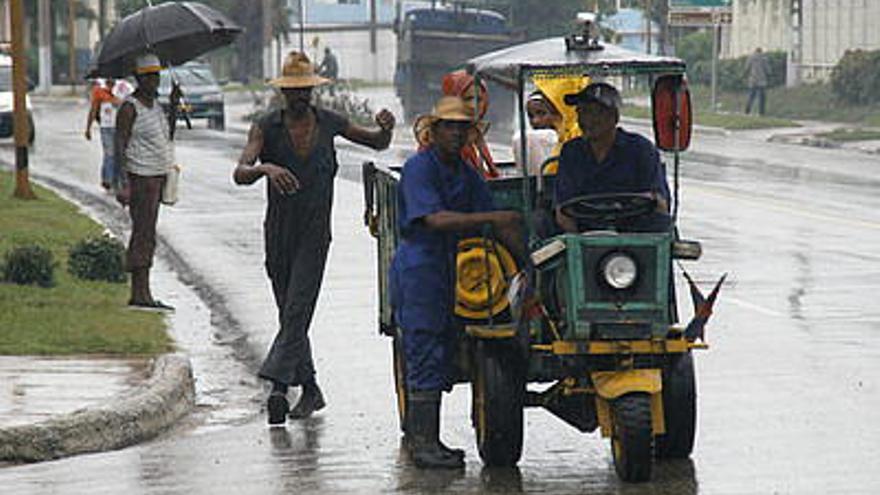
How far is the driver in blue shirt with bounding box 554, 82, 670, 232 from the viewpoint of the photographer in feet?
32.9

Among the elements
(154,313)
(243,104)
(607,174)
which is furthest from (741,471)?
(243,104)

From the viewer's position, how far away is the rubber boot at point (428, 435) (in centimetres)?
994

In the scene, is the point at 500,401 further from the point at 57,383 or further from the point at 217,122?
the point at 217,122

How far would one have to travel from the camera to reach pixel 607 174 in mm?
10039

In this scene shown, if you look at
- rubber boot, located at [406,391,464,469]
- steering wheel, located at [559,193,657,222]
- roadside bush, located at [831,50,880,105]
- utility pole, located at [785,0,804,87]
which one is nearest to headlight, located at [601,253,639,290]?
steering wheel, located at [559,193,657,222]

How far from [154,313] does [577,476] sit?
22.5 ft

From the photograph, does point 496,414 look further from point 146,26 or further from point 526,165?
point 146,26

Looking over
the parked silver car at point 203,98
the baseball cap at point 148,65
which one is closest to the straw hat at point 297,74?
the baseball cap at point 148,65

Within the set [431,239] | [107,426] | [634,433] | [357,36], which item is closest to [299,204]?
[107,426]

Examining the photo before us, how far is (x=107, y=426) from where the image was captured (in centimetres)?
1105

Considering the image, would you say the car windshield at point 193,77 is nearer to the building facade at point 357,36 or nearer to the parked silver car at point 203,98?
the parked silver car at point 203,98

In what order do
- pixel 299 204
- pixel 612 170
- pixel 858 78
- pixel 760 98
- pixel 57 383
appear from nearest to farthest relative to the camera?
pixel 612 170, pixel 299 204, pixel 57 383, pixel 858 78, pixel 760 98

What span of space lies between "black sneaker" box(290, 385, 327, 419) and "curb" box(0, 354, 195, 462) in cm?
66

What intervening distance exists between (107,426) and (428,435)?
189 cm
